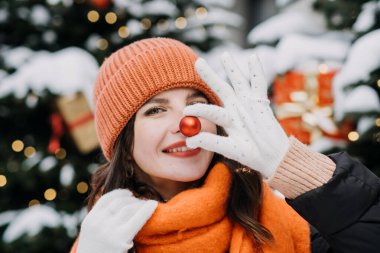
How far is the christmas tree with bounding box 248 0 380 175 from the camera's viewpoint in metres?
2.03

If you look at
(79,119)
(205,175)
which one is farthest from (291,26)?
(205,175)

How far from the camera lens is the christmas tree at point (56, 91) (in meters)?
2.96

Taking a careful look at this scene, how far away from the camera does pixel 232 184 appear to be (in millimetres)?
1379

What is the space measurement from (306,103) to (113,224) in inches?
64.7

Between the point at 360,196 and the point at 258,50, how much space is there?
169 cm

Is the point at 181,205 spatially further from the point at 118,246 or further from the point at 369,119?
the point at 369,119

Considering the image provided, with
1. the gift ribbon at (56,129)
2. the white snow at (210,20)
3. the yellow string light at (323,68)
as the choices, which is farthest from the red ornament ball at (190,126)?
the white snow at (210,20)

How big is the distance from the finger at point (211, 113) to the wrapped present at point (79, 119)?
6.62 ft

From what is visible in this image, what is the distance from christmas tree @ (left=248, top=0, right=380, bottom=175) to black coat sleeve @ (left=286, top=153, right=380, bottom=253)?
1.06 metres

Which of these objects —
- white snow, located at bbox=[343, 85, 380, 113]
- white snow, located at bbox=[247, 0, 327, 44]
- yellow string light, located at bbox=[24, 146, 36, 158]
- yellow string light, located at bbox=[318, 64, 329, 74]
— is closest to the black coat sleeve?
white snow, located at bbox=[343, 85, 380, 113]

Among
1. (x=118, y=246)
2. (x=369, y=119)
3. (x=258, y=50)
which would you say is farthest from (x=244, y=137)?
(x=258, y=50)

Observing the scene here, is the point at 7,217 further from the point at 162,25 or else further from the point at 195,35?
A: the point at 195,35

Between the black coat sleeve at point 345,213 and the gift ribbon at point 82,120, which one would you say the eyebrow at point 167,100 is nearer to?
the black coat sleeve at point 345,213

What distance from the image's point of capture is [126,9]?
3.37 meters
